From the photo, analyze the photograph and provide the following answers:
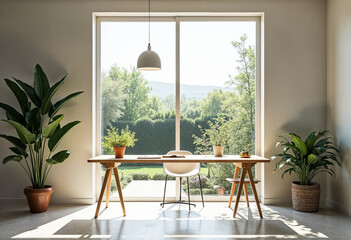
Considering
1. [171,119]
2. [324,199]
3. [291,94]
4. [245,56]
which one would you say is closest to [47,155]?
[171,119]

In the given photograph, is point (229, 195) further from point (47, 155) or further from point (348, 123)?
point (47, 155)

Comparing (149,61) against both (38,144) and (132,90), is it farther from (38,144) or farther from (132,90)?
(38,144)

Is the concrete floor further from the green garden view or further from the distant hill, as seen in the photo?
the distant hill

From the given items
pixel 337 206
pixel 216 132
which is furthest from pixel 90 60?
pixel 337 206

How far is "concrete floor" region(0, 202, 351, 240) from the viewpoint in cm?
357

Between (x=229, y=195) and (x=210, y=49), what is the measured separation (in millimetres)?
2210

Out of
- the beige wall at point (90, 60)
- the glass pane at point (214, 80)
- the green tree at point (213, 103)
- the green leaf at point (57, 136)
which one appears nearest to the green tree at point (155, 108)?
the glass pane at point (214, 80)

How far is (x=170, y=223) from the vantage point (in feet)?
13.0

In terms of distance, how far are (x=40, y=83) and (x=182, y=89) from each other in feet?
6.57

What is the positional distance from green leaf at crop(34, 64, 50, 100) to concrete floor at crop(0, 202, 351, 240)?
1573mm

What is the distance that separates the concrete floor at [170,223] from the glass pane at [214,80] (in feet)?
3.71

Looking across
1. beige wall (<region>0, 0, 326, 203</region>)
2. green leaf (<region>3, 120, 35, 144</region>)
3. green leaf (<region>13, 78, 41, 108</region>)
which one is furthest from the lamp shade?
green leaf (<region>3, 120, 35, 144</region>)

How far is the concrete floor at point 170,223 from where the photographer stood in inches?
140

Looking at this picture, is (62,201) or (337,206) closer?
(337,206)
